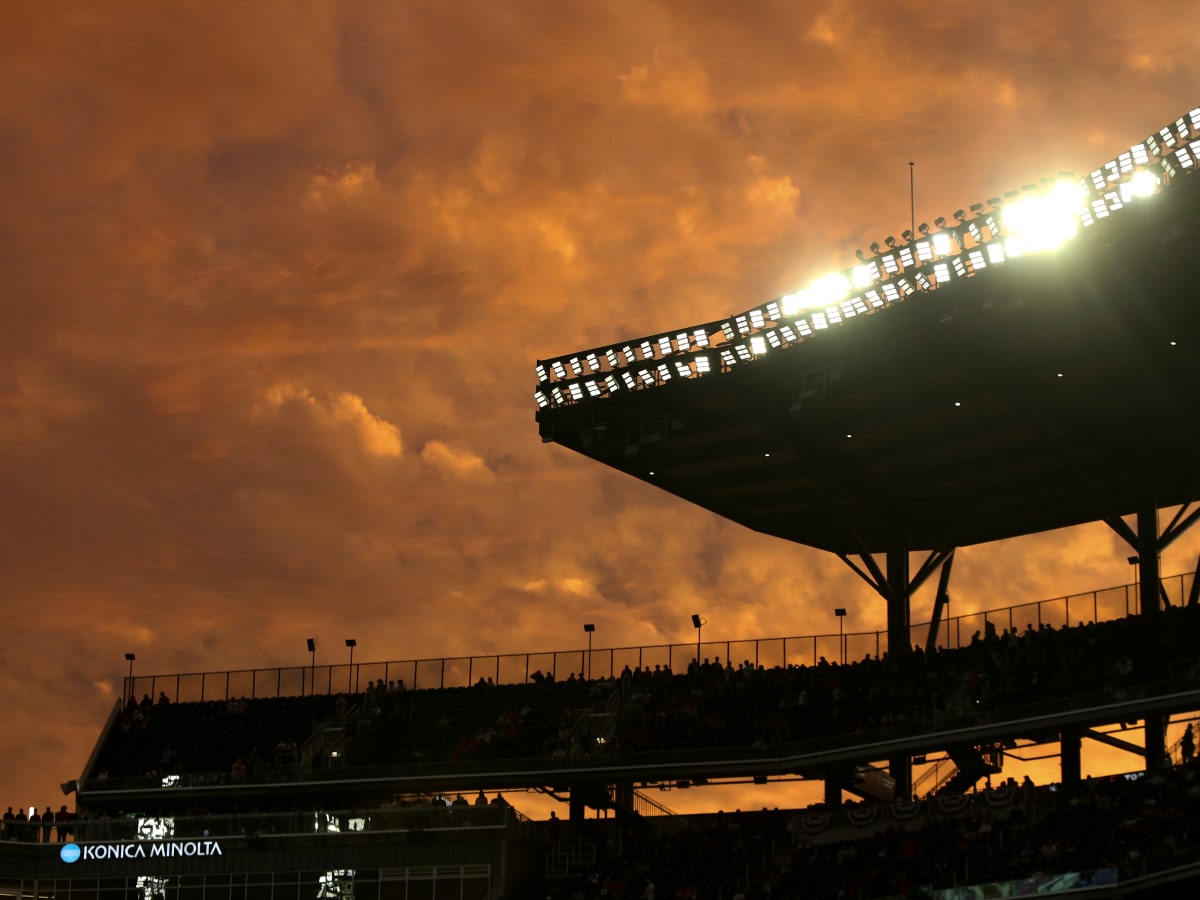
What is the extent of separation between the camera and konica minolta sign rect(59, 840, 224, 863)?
5709cm

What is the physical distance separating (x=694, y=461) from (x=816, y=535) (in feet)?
25.2

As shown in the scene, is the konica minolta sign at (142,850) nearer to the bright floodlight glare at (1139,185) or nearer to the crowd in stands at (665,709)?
the crowd in stands at (665,709)

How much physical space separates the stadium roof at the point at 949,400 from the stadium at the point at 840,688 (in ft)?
0.36

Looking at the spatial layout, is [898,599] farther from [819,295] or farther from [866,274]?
[866,274]

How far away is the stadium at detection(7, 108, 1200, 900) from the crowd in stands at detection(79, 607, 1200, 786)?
0.39ft

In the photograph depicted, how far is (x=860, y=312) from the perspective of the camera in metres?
52.1

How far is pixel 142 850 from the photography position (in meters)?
57.5

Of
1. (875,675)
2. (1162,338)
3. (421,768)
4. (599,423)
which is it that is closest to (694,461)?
(599,423)

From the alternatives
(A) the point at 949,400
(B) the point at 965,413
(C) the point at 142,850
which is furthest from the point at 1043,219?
(C) the point at 142,850

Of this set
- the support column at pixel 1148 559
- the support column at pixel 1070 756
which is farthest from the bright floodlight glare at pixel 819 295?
the support column at pixel 1070 756

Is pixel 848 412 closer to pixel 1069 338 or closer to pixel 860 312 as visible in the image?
pixel 860 312

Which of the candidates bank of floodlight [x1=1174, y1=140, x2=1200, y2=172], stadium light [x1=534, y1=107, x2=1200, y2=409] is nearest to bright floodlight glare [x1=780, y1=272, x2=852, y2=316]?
stadium light [x1=534, y1=107, x2=1200, y2=409]

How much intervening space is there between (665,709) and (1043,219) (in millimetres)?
19814

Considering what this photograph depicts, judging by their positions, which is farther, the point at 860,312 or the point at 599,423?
the point at 599,423
